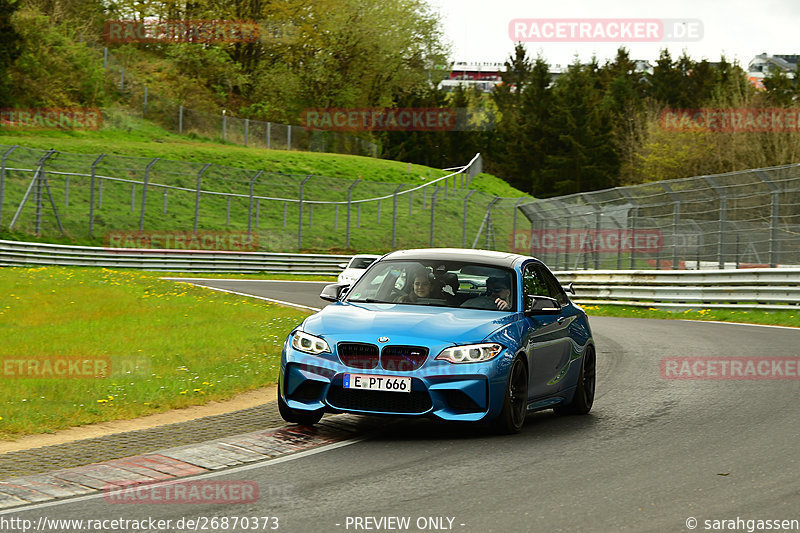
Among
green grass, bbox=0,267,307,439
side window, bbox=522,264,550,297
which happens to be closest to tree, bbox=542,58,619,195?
green grass, bbox=0,267,307,439

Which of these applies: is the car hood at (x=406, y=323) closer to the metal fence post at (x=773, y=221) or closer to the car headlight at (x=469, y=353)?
the car headlight at (x=469, y=353)

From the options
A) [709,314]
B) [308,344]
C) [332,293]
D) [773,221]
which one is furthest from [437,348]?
[709,314]

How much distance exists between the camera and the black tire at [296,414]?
8.76m

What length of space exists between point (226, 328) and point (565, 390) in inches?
343

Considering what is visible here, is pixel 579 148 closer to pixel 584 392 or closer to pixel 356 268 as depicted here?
pixel 356 268

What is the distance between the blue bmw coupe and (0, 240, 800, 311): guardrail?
14.0 meters

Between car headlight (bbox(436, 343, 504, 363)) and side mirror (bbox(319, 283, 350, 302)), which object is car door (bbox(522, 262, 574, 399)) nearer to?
car headlight (bbox(436, 343, 504, 363))

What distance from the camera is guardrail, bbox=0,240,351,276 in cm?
3484

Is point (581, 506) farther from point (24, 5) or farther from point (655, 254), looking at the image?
point (24, 5)

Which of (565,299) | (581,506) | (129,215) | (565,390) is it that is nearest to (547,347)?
(565,390)

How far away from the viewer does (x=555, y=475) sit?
7.20 metres

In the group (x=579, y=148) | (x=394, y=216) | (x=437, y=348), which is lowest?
(x=394, y=216)

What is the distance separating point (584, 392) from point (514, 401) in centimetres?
171

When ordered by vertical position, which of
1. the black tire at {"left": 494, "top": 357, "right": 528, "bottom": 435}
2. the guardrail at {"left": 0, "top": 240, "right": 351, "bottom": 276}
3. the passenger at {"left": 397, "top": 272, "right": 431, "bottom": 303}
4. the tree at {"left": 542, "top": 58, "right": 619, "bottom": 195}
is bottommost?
the guardrail at {"left": 0, "top": 240, "right": 351, "bottom": 276}
